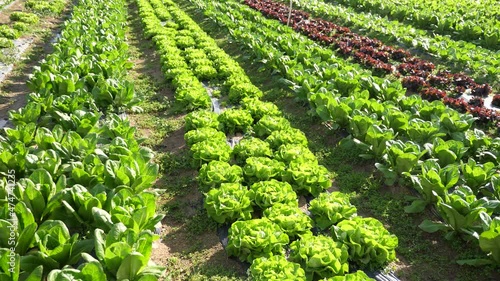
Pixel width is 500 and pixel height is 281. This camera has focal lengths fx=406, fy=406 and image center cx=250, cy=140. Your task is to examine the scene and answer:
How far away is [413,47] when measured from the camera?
1488 cm

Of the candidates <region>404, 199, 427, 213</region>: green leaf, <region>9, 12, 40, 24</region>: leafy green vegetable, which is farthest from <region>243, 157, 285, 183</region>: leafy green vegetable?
<region>9, 12, 40, 24</region>: leafy green vegetable

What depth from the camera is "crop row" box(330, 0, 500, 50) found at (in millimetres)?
15758

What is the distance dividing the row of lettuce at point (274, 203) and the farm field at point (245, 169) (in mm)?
24

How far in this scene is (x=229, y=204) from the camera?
211 inches

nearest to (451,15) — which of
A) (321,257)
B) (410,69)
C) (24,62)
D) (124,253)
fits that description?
(410,69)

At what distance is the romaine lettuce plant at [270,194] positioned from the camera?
5.51 metres

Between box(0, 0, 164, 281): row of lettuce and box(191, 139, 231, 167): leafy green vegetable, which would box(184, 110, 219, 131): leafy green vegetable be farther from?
box(0, 0, 164, 281): row of lettuce

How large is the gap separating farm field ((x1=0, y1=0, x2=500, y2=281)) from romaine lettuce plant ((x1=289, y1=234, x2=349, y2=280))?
22 mm

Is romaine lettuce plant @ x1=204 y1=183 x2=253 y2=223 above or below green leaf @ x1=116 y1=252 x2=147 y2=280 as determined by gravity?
below

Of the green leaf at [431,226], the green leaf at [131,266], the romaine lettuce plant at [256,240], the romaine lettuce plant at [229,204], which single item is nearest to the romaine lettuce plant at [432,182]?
the green leaf at [431,226]

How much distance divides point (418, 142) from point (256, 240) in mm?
4090

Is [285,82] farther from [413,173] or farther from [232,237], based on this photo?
[232,237]

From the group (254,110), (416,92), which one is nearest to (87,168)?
(254,110)

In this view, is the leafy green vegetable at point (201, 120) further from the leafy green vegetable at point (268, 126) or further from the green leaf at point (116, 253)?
the green leaf at point (116, 253)
